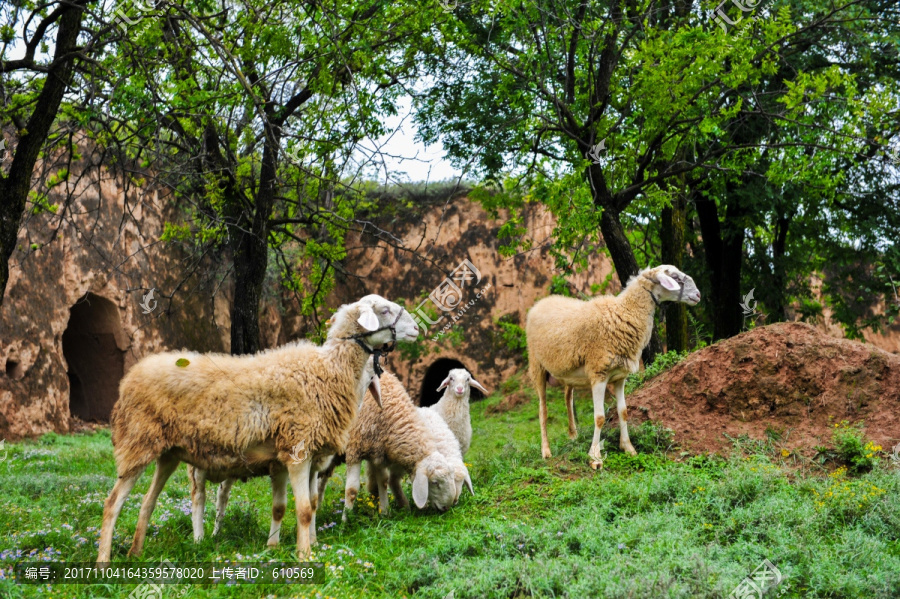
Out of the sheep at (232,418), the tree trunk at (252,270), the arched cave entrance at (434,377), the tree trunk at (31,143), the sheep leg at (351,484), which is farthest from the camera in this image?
the arched cave entrance at (434,377)

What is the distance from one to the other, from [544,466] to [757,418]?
8.33ft

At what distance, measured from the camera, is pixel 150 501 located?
236 inches

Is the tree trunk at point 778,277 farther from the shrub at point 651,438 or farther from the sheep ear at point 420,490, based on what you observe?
the sheep ear at point 420,490

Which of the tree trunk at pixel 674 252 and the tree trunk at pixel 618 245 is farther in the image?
the tree trunk at pixel 674 252

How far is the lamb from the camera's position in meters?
6.91

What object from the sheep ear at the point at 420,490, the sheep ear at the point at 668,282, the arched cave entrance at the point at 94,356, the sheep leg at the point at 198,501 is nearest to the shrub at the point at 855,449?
the sheep ear at the point at 668,282

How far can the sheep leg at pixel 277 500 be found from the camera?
6.06m

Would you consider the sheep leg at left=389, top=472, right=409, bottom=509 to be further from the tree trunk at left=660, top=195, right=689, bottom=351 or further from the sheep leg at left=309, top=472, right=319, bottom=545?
the tree trunk at left=660, top=195, right=689, bottom=351

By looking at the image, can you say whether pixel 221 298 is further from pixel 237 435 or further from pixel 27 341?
pixel 237 435

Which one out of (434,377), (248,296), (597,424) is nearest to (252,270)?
(248,296)

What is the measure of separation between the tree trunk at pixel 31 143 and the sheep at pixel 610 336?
5.95 m

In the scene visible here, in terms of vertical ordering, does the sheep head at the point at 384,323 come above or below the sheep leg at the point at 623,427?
above

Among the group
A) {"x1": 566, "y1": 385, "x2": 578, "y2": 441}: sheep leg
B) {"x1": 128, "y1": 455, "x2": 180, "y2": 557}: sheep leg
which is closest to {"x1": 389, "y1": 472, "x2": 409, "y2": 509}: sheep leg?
{"x1": 128, "y1": 455, "x2": 180, "y2": 557}: sheep leg

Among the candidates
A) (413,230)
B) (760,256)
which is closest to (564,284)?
(760,256)
